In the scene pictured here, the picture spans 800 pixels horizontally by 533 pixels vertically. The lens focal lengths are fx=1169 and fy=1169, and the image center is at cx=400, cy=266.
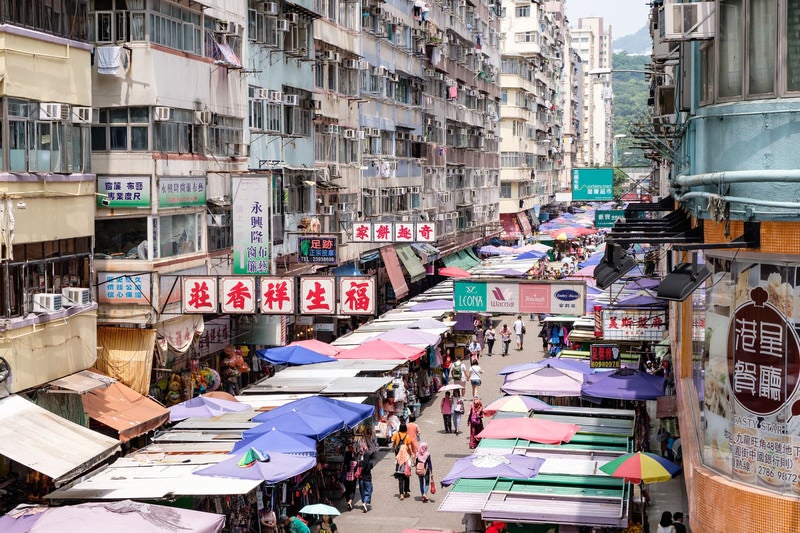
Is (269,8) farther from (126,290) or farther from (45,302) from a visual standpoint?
(45,302)

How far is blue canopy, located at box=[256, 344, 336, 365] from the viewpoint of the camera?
92.1 ft

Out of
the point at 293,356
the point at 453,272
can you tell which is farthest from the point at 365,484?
the point at 453,272

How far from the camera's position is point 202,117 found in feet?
88.1

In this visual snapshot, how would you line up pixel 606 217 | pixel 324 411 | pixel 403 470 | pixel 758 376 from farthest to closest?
pixel 606 217 < pixel 403 470 < pixel 324 411 < pixel 758 376

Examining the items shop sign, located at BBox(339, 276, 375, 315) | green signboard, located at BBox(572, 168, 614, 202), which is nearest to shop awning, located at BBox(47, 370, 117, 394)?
shop sign, located at BBox(339, 276, 375, 315)

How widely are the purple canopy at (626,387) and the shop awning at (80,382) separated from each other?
975 cm

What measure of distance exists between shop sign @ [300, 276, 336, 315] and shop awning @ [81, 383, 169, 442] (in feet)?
12.2

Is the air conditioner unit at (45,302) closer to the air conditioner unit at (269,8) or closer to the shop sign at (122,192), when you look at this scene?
the shop sign at (122,192)

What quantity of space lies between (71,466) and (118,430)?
12.1 ft

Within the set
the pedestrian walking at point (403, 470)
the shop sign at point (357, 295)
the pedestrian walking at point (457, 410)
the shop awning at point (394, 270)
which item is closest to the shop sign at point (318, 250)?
the pedestrian walking at point (457, 410)

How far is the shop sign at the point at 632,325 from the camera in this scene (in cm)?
2792

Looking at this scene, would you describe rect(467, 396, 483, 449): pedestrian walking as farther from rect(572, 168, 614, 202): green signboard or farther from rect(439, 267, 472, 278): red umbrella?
rect(572, 168, 614, 202): green signboard

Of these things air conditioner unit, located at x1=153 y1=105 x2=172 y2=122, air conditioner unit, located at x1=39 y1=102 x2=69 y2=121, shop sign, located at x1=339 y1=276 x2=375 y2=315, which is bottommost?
shop sign, located at x1=339 y1=276 x2=375 y2=315

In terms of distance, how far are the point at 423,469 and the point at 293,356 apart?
7.38 m
